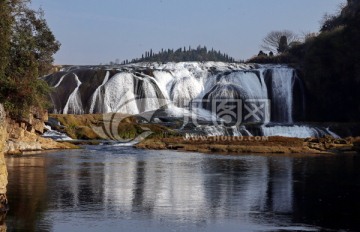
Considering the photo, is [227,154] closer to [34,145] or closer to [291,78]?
[34,145]

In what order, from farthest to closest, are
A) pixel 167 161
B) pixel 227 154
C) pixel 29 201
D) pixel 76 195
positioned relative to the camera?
pixel 227 154 → pixel 167 161 → pixel 76 195 → pixel 29 201

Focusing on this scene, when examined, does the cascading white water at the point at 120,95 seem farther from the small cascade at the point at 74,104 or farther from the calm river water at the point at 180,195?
the calm river water at the point at 180,195

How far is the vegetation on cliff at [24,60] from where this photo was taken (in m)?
35.2

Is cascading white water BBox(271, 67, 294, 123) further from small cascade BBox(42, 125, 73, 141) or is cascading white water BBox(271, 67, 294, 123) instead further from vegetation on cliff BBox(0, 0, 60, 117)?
vegetation on cliff BBox(0, 0, 60, 117)

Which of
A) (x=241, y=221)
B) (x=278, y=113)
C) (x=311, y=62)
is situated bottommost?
(x=241, y=221)

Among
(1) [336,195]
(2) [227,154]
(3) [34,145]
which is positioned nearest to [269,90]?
(2) [227,154]

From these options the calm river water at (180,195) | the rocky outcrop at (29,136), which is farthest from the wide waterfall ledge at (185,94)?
the calm river water at (180,195)

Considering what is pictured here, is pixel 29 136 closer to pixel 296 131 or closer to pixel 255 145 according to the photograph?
pixel 255 145

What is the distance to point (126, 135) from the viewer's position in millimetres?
49875

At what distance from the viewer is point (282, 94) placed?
208ft

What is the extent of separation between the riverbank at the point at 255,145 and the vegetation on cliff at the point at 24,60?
8914 mm

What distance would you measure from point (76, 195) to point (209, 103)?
4380cm

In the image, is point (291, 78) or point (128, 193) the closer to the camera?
point (128, 193)

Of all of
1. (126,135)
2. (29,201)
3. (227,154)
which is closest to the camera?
(29,201)
